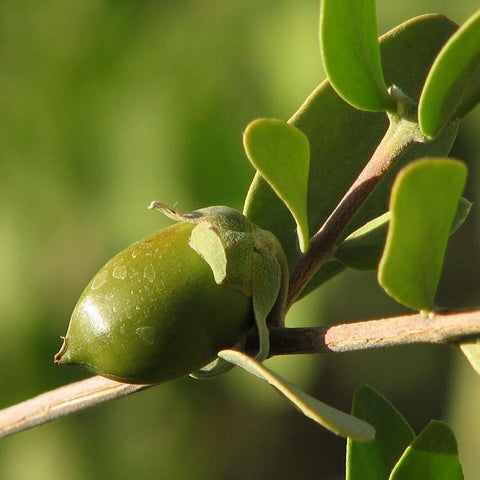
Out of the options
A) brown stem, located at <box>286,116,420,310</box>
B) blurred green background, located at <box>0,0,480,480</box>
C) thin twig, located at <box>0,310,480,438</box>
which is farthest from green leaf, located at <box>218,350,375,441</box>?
blurred green background, located at <box>0,0,480,480</box>

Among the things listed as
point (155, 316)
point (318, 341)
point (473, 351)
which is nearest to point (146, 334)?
point (155, 316)

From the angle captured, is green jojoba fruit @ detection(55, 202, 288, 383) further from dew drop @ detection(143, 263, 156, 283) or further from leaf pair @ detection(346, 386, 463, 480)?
leaf pair @ detection(346, 386, 463, 480)

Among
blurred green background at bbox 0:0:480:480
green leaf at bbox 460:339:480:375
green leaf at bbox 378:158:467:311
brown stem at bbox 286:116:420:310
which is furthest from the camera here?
blurred green background at bbox 0:0:480:480

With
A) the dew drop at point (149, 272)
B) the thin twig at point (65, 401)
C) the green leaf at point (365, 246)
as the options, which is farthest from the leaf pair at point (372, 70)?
the thin twig at point (65, 401)

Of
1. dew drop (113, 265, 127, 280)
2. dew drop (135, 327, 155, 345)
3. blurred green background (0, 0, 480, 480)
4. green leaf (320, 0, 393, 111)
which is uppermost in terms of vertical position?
green leaf (320, 0, 393, 111)

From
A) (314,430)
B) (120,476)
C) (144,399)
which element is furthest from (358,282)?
(120,476)

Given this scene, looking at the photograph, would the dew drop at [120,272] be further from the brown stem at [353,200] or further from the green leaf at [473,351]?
the green leaf at [473,351]

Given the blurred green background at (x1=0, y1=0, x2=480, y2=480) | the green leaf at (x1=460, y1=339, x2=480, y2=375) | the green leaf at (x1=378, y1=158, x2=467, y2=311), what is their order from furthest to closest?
1. the blurred green background at (x1=0, y1=0, x2=480, y2=480)
2. the green leaf at (x1=460, y1=339, x2=480, y2=375)
3. the green leaf at (x1=378, y1=158, x2=467, y2=311)
